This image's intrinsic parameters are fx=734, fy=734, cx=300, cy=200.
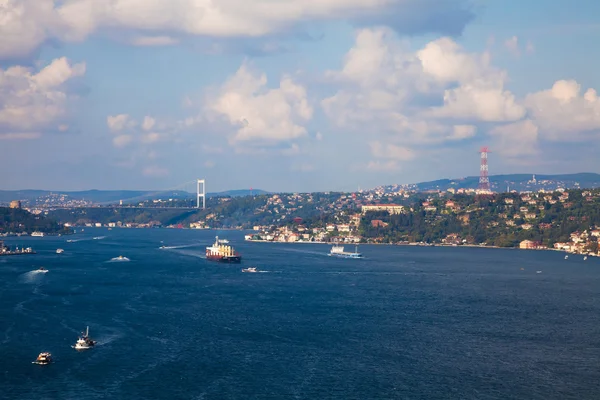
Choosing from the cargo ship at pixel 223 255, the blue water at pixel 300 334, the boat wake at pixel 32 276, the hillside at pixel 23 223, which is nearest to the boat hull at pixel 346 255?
the cargo ship at pixel 223 255

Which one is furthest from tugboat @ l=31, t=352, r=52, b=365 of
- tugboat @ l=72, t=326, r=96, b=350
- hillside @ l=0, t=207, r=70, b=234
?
hillside @ l=0, t=207, r=70, b=234

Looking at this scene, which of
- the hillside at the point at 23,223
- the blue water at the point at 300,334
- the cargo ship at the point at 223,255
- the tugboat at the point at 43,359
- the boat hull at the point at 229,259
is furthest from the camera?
the hillside at the point at 23,223

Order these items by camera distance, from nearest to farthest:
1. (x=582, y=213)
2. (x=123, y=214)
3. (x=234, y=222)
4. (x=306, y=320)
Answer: (x=306, y=320) < (x=582, y=213) < (x=234, y=222) < (x=123, y=214)

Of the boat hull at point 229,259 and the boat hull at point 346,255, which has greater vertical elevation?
the boat hull at point 229,259

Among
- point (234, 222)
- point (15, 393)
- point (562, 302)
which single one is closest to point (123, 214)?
point (234, 222)

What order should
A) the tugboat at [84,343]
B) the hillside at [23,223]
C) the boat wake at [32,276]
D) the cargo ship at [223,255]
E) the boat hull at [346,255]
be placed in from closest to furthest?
the tugboat at [84,343] < the boat wake at [32,276] < the cargo ship at [223,255] < the boat hull at [346,255] < the hillside at [23,223]

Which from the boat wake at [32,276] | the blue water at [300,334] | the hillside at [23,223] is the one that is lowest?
the blue water at [300,334]

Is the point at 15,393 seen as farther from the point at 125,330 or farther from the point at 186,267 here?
the point at 186,267

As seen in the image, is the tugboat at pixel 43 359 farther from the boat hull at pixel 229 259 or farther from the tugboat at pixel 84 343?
the boat hull at pixel 229 259
